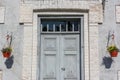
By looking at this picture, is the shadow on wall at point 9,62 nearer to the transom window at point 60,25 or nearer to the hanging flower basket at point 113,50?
the transom window at point 60,25

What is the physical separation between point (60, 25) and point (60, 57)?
3.09 feet

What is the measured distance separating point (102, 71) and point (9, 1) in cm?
331

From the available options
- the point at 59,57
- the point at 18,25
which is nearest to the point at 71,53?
the point at 59,57

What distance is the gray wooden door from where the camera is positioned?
34.8 ft

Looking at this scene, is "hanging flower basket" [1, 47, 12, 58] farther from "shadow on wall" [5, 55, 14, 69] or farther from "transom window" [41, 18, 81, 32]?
"transom window" [41, 18, 81, 32]

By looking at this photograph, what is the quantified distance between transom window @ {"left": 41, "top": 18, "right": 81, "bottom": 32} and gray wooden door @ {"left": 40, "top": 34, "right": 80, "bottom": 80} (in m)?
0.18

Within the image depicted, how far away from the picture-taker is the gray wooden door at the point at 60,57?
34.8ft

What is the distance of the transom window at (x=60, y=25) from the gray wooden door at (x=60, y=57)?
0.59 ft

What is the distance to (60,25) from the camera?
10.8 metres

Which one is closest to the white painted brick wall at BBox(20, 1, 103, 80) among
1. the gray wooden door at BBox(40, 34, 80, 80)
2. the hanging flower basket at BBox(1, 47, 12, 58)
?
the gray wooden door at BBox(40, 34, 80, 80)

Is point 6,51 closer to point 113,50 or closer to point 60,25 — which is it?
point 60,25

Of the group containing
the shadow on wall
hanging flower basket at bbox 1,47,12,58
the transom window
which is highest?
the transom window

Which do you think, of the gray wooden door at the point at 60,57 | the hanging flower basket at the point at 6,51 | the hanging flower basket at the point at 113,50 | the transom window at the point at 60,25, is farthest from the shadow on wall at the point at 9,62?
the hanging flower basket at the point at 113,50

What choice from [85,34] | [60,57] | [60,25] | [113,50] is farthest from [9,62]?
[113,50]
